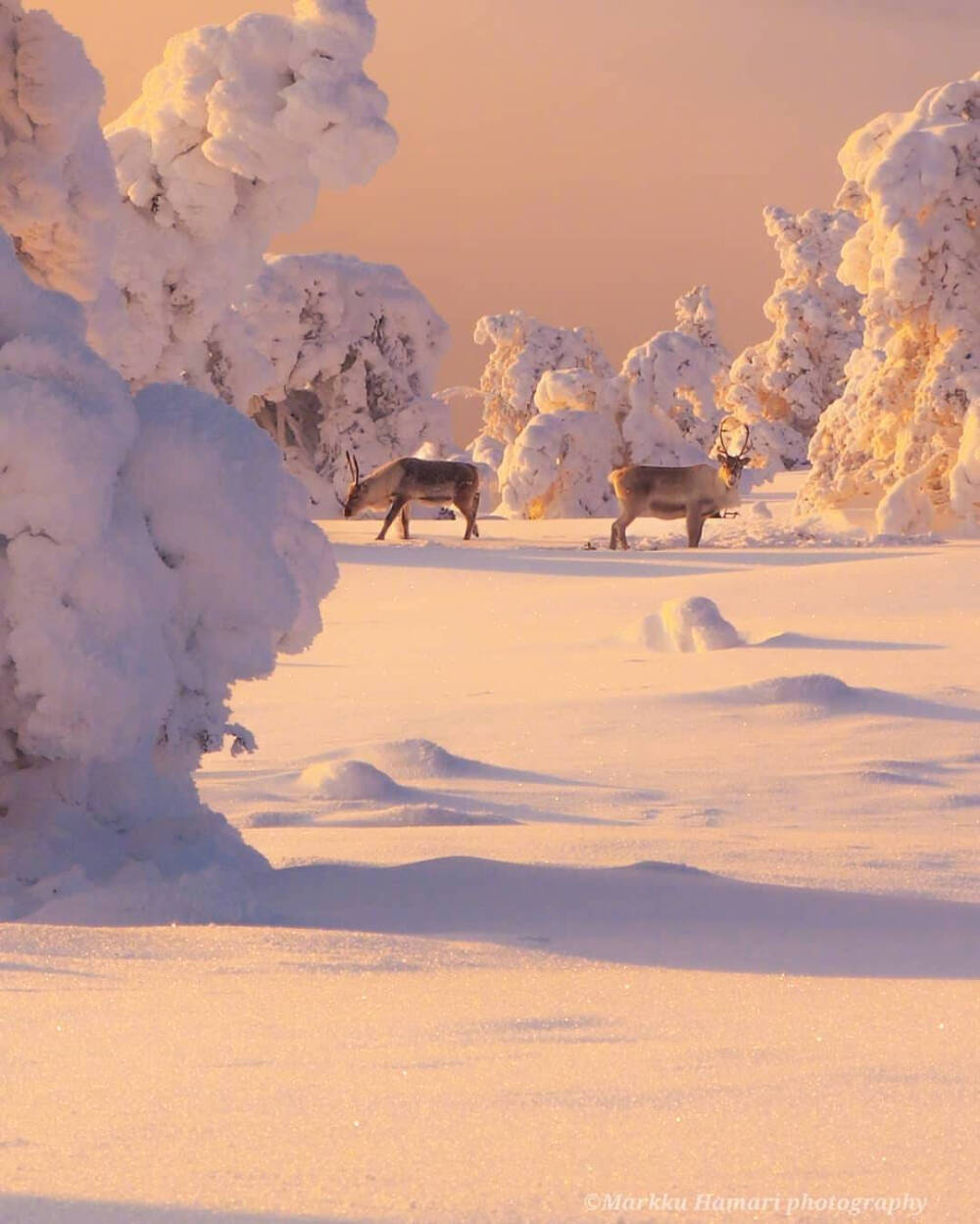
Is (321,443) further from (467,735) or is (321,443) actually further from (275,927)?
(275,927)

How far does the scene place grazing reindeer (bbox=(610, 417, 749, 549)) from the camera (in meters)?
19.9

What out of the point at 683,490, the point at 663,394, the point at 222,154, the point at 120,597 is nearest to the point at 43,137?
the point at 120,597

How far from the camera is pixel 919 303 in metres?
19.9

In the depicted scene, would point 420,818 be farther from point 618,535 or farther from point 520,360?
point 520,360

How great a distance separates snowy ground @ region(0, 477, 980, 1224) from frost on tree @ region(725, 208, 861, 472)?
37.2m

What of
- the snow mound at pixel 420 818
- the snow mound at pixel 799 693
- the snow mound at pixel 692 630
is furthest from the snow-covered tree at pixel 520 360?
the snow mound at pixel 420 818

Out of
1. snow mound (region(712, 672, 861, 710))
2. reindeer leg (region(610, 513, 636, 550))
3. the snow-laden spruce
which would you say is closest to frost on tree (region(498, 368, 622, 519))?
the snow-laden spruce

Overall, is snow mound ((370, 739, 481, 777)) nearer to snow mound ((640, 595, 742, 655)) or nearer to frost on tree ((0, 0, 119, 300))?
frost on tree ((0, 0, 119, 300))

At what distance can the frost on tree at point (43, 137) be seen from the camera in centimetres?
568

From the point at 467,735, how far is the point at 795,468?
3755 centimetres

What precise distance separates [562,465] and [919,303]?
12.6m

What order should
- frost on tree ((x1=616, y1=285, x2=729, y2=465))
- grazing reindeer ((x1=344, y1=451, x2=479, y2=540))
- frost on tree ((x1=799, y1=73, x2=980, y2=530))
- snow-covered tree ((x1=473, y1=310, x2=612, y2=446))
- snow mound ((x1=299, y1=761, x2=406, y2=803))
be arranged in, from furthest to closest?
1. snow-covered tree ((x1=473, y1=310, x2=612, y2=446))
2. frost on tree ((x1=616, y1=285, x2=729, y2=465))
3. grazing reindeer ((x1=344, y1=451, x2=479, y2=540))
4. frost on tree ((x1=799, y1=73, x2=980, y2=530))
5. snow mound ((x1=299, y1=761, x2=406, y2=803))

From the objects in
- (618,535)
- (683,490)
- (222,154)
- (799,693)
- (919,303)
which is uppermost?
(222,154)

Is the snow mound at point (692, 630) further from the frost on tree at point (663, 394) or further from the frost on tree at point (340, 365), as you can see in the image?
the frost on tree at point (340, 365)
